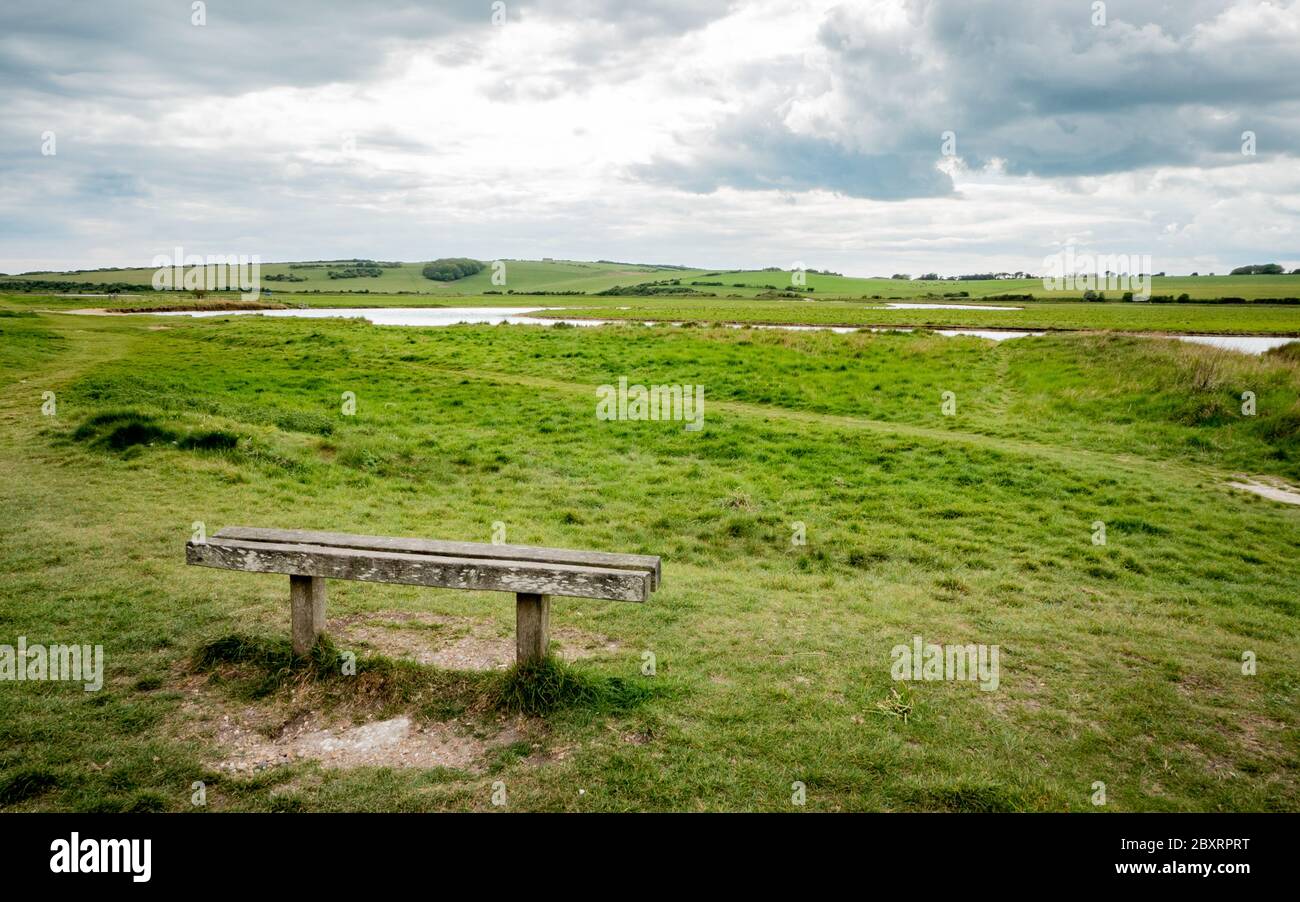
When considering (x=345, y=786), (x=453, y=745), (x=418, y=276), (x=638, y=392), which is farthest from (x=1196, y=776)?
(x=418, y=276)

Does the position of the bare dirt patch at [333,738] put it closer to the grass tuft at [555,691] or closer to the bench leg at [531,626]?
the grass tuft at [555,691]

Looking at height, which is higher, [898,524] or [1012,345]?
[1012,345]

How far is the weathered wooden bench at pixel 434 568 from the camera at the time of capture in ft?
19.7

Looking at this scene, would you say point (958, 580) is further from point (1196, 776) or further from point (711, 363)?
point (711, 363)

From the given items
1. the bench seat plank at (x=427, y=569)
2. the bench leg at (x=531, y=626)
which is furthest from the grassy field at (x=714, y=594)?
the bench seat plank at (x=427, y=569)

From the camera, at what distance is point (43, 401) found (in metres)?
19.2

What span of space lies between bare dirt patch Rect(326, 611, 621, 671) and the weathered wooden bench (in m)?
0.72

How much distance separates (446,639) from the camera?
762cm

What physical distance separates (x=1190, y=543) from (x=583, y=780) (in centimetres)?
1131

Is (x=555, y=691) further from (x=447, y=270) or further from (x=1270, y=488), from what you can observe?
(x=447, y=270)

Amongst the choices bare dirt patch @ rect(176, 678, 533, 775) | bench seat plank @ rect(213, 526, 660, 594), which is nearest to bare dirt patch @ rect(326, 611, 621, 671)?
bare dirt patch @ rect(176, 678, 533, 775)

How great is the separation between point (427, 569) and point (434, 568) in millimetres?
65
